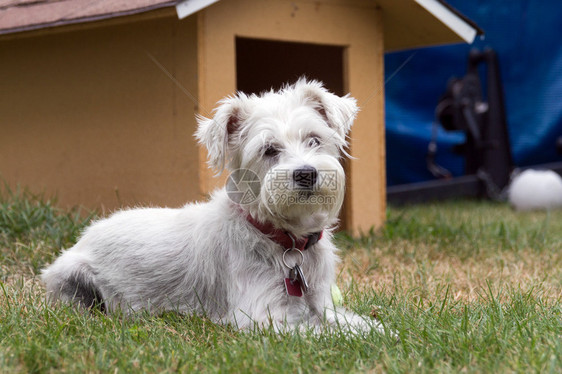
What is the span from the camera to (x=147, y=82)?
17.2ft

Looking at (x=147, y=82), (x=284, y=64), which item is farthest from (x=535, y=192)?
(x=147, y=82)

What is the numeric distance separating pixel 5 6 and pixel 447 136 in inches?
260

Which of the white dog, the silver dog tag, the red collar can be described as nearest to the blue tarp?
the white dog

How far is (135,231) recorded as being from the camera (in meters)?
3.74

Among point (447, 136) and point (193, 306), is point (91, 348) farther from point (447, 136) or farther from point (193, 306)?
point (447, 136)

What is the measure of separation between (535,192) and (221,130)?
19.7ft

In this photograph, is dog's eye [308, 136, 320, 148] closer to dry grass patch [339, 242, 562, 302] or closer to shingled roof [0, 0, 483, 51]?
dry grass patch [339, 242, 562, 302]

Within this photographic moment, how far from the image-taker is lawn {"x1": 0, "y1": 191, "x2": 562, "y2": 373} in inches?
101

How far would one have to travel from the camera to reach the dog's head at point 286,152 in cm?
308

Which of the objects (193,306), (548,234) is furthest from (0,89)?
(548,234)

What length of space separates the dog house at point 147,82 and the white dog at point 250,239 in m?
1.36

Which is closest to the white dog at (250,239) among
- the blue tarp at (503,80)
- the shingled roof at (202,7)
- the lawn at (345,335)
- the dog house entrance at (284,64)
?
the lawn at (345,335)

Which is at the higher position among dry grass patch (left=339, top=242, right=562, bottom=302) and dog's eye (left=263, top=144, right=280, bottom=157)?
dog's eye (left=263, top=144, right=280, bottom=157)

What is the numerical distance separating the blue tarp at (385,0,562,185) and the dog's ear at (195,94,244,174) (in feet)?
22.3
